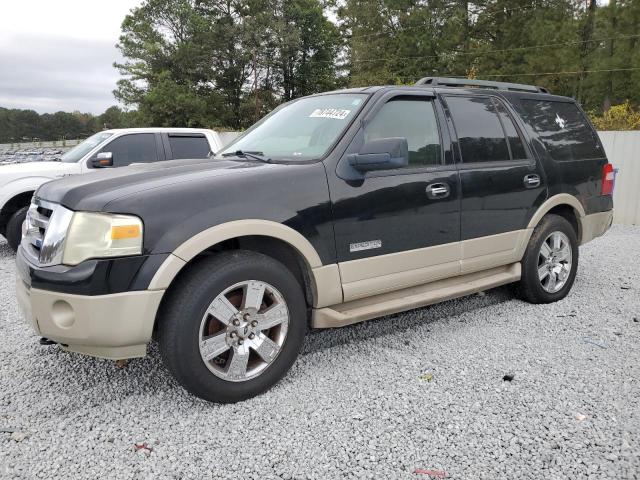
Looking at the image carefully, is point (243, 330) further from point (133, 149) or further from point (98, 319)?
point (133, 149)

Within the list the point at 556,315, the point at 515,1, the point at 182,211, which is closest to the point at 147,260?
the point at 182,211

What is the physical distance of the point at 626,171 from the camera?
10.3 m

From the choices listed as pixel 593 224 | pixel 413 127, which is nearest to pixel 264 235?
pixel 413 127

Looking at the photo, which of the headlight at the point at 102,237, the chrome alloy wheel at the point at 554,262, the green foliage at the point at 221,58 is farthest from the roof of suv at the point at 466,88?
the green foliage at the point at 221,58

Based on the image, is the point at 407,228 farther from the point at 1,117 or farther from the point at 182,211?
the point at 1,117

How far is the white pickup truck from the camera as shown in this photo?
22.8 feet

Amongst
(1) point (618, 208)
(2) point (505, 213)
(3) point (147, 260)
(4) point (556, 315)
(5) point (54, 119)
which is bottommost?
(1) point (618, 208)

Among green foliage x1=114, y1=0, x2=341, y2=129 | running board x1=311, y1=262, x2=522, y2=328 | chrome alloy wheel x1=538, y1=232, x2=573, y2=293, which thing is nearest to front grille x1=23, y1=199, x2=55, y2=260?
running board x1=311, y1=262, x2=522, y2=328

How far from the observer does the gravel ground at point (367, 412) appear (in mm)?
2422

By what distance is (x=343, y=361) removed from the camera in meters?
3.53

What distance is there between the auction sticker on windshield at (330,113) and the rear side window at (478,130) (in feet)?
3.13

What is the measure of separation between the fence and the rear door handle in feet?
23.5

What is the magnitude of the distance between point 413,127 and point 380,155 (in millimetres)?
729

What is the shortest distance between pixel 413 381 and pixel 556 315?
1.93m
